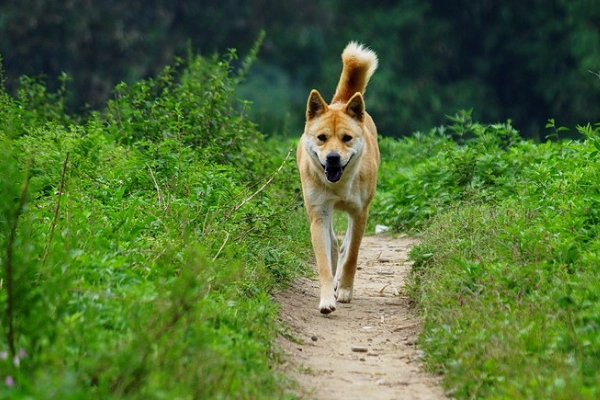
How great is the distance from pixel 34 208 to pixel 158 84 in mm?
4577

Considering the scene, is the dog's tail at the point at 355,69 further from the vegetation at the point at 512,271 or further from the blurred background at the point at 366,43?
the blurred background at the point at 366,43

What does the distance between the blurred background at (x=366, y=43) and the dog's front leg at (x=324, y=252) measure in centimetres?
1606

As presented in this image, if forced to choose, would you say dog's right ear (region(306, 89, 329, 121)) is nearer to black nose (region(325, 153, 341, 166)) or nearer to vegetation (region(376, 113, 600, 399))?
black nose (region(325, 153, 341, 166))

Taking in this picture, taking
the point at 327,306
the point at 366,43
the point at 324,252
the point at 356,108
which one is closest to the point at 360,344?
the point at 327,306

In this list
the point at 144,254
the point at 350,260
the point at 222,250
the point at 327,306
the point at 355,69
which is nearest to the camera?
the point at 144,254

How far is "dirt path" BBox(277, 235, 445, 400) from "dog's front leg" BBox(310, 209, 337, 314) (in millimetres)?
118

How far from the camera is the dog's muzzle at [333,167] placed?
7496 mm

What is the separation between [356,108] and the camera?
791 cm

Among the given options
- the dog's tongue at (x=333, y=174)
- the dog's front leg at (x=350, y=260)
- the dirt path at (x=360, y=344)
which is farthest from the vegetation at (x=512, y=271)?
the dog's tongue at (x=333, y=174)

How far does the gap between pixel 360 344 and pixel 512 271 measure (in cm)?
102

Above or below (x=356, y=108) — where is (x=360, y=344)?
below

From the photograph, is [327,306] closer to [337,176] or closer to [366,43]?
[337,176]

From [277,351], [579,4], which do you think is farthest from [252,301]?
[579,4]

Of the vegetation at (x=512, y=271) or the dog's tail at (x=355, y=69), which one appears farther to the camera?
the dog's tail at (x=355, y=69)
